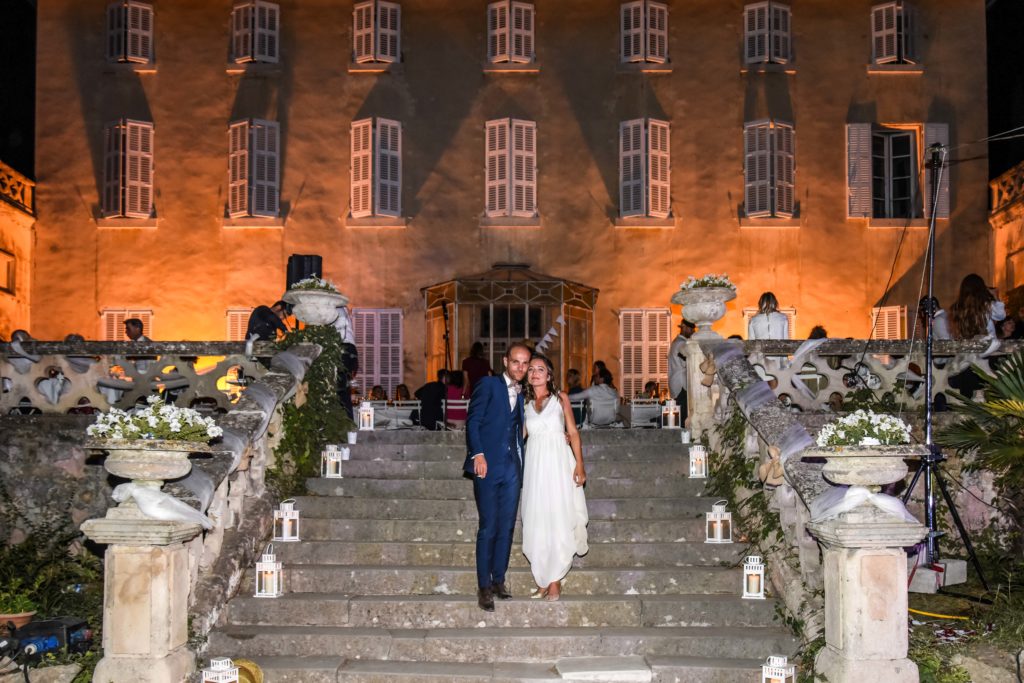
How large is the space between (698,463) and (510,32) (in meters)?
11.0

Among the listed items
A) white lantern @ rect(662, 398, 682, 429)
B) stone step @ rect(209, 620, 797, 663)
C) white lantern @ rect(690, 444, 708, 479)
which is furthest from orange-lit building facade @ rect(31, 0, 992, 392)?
stone step @ rect(209, 620, 797, 663)

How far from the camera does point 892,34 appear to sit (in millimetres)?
18047

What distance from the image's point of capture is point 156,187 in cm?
1797

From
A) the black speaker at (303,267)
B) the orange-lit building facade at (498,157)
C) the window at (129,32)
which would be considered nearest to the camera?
the black speaker at (303,267)

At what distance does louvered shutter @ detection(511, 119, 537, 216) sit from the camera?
1794cm

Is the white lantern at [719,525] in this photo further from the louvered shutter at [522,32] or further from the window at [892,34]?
the window at [892,34]

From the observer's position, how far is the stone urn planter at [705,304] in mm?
10055

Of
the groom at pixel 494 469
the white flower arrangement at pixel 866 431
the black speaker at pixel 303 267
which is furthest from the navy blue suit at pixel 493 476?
the black speaker at pixel 303 267

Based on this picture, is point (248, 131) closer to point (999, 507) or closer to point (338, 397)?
point (338, 397)

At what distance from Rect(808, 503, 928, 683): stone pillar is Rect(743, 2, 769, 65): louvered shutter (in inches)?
527

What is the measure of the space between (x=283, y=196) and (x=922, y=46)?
10.8m

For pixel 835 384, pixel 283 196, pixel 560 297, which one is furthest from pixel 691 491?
pixel 283 196

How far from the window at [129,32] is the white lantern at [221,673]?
14.3 metres

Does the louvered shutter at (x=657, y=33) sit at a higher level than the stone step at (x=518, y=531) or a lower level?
higher
